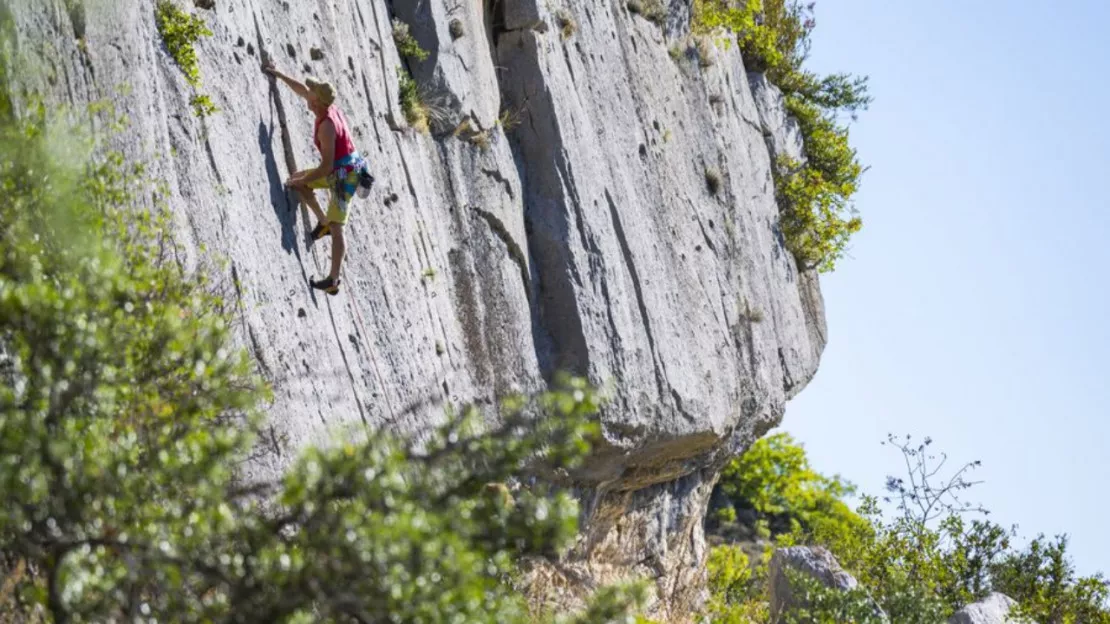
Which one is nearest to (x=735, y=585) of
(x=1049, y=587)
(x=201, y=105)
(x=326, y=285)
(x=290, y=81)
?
(x=1049, y=587)

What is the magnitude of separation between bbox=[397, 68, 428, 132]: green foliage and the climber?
279 centimetres

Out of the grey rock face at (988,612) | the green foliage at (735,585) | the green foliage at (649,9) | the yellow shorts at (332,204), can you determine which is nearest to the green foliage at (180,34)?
the yellow shorts at (332,204)

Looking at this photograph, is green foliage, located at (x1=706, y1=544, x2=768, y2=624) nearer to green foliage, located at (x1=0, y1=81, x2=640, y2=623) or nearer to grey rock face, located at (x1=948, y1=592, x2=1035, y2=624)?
grey rock face, located at (x1=948, y1=592, x2=1035, y2=624)

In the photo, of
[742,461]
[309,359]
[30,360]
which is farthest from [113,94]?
[742,461]

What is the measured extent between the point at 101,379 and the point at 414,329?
7.91m

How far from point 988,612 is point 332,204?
1277cm

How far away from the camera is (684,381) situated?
20.8 metres

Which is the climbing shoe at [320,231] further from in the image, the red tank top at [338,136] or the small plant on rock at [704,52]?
the small plant on rock at [704,52]

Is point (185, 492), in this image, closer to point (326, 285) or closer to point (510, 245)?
point (326, 285)

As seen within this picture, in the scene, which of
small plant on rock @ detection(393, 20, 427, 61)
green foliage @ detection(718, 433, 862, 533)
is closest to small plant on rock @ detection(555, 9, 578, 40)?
small plant on rock @ detection(393, 20, 427, 61)

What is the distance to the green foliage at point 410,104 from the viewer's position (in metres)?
17.7

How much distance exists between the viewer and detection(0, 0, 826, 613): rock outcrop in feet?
44.7

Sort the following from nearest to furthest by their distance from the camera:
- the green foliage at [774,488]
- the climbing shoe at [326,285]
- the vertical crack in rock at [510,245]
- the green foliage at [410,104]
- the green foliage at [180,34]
A: the green foliage at [180,34] < the climbing shoe at [326,285] < the green foliage at [410,104] < the vertical crack in rock at [510,245] < the green foliage at [774,488]

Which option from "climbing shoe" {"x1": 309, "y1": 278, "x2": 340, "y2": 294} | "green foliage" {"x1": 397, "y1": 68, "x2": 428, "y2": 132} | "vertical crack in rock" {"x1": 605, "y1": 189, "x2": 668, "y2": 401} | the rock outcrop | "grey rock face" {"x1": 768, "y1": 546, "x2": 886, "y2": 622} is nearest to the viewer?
the rock outcrop
